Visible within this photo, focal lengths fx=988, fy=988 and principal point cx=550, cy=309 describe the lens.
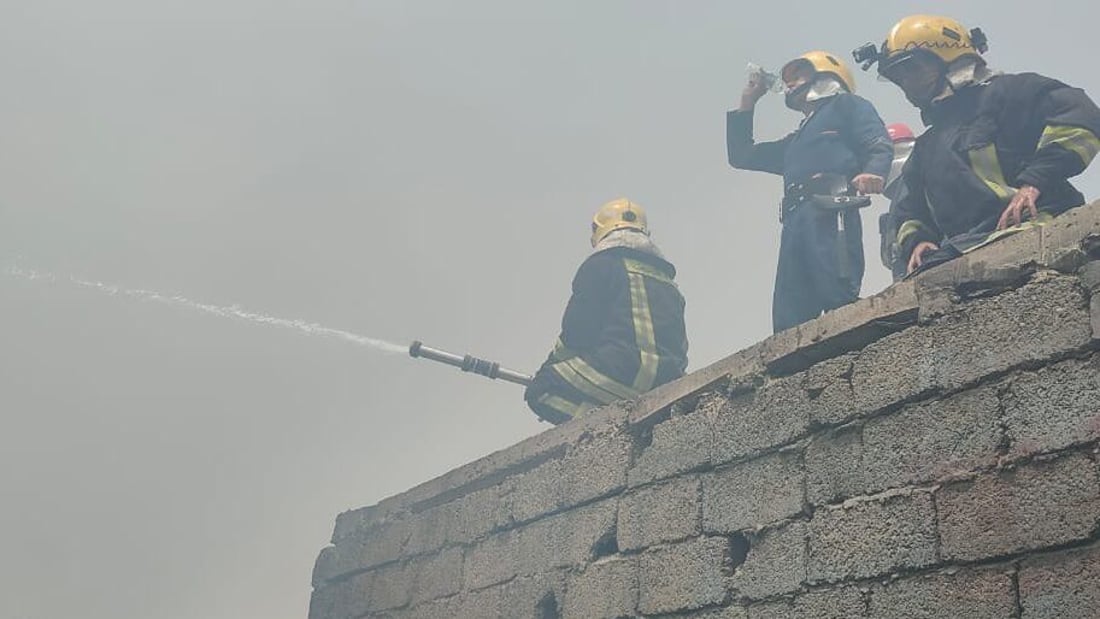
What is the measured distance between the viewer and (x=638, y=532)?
4918mm

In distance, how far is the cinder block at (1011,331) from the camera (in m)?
3.37

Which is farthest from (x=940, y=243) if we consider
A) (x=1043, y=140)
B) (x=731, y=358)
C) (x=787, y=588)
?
(x=787, y=588)

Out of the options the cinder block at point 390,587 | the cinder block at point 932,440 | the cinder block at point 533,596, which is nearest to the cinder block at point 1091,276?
the cinder block at point 932,440

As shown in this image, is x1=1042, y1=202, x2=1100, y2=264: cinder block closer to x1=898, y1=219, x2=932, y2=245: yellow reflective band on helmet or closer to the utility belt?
x1=898, y1=219, x2=932, y2=245: yellow reflective band on helmet

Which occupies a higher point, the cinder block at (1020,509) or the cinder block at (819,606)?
the cinder block at (1020,509)

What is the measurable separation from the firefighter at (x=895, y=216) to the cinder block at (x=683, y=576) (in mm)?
1695

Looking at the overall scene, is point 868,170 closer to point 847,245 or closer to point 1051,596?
point 847,245

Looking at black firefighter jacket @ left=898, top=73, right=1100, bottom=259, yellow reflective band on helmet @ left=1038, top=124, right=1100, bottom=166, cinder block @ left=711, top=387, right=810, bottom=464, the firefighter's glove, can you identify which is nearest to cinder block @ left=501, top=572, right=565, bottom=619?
cinder block @ left=711, top=387, right=810, bottom=464

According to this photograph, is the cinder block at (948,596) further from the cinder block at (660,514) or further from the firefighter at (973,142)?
the firefighter at (973,142)

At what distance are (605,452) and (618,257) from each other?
2.33 m

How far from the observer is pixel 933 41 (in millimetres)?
4926

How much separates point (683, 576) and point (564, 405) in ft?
8.83

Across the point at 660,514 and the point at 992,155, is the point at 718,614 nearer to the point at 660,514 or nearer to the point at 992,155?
the point at 660,514

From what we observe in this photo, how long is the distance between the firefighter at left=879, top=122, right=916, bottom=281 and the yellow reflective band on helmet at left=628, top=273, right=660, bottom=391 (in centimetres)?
170
